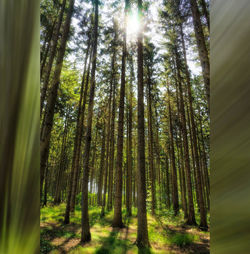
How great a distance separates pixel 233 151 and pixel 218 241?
220 millimetres

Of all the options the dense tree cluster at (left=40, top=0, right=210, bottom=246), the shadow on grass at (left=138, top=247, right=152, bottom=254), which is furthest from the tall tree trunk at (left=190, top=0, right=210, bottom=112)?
the shadow on grass at (left=138, top=247, right=152, bottom=254)

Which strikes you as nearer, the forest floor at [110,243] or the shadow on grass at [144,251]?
the shadow on grass at [144,251]

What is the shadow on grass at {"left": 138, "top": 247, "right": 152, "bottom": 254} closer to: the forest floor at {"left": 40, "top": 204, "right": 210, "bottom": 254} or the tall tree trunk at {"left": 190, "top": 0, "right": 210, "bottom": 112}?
the forest floor at {"left": 40, "top": 204, "right": 210, "bottom": 254}

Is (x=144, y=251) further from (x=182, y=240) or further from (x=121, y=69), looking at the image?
(x=121, y=69)

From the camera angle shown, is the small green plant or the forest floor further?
the small green plant

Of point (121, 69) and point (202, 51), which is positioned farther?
point (121, 69)

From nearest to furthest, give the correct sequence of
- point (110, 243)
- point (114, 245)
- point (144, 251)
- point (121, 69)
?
point (144, 251)
point (114, 245)
point (110, 243)
point (121, 69)

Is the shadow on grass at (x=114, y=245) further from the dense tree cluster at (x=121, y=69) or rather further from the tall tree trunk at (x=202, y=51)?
the tall tree trunk at (x=202, y=51)

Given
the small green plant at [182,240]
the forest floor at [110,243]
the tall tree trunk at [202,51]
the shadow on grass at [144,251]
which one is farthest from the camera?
the small green plant at [182,240]

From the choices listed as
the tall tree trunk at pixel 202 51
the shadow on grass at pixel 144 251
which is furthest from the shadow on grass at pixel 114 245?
the tall tree trunk at pixel 202 51

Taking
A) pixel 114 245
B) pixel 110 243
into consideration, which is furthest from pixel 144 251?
pixel 110 243

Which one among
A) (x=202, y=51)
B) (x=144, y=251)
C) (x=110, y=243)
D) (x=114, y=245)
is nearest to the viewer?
(x=202, y=51)

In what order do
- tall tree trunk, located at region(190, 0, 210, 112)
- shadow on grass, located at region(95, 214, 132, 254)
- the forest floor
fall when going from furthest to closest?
1. the forest floor
2. shadow on grass, located at region(95, 214, 132, 254)
3. tall tree trunk, located at region(190, 0, 210, 112)

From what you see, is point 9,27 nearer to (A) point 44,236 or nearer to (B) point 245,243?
(B) point 245,243
